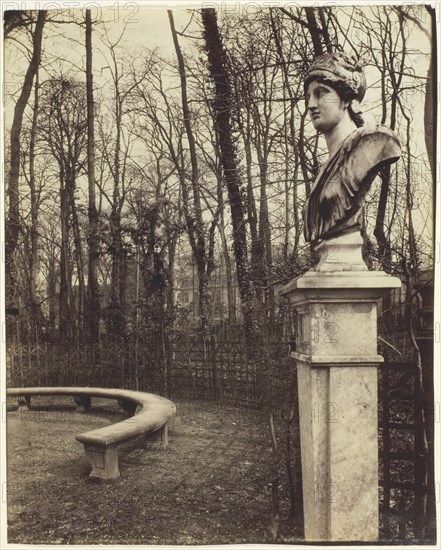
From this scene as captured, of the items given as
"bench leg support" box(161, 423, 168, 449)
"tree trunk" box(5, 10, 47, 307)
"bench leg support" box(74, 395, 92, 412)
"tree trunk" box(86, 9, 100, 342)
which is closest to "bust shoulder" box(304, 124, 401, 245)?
"tree trunk" box(5, 10, 47, 307)

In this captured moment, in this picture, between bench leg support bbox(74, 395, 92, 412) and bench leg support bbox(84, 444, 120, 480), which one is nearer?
bench leg support bbox(84, 444, 120, 480)

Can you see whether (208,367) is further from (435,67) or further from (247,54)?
(435,67)

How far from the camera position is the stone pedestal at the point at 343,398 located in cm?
266

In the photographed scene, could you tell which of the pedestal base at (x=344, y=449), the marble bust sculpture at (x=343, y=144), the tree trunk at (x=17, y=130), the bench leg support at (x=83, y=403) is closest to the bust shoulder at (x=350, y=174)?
the marble bust sculpture at (x=343, y=144)

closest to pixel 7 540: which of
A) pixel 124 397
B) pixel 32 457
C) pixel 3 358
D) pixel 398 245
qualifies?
pixel 3 358

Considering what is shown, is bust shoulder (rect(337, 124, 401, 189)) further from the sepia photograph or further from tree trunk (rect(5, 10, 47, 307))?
tree trunk (rect(5, 10, 47, 307))

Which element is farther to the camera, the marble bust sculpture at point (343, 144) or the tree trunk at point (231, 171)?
the tree trunk at point (231, 171)

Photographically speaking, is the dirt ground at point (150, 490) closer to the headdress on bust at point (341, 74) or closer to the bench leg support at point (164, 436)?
the bench leg support at point (164, 436)

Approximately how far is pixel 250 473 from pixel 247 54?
16.9ft

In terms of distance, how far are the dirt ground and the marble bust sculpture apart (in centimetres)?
212

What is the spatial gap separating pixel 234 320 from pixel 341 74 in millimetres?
6750

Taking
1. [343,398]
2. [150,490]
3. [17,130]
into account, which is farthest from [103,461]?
[17,130]

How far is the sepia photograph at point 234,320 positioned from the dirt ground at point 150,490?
3 cm

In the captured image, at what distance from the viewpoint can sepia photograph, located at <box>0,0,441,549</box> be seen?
272 centimetres
